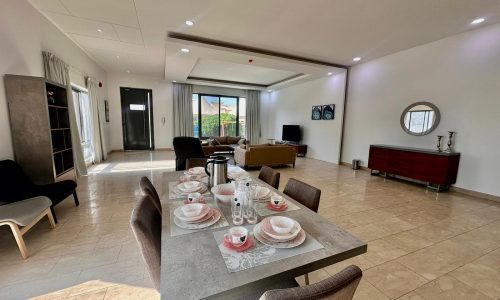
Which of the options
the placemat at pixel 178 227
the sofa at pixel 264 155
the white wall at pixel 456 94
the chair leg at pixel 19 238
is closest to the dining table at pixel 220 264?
the placemat at pixel 178 227

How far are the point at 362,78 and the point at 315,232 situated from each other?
5706mm

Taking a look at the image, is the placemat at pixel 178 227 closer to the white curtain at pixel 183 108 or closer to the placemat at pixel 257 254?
the placemat at pixel 257 254

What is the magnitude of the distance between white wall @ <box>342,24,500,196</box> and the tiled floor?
0.76 metres

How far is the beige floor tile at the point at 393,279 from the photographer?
5.21ft

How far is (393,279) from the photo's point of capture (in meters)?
1.70

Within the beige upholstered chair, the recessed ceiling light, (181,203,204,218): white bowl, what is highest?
the recessed ceiling light

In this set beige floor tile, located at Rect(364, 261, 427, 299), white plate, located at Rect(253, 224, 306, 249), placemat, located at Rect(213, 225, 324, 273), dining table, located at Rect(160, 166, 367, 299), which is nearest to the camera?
dining table, located at Rect(160, 166, 367, 299)

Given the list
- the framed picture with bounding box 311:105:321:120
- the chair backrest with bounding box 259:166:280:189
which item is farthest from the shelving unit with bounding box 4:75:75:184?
the framed picture with bounding box 311:105:321:120

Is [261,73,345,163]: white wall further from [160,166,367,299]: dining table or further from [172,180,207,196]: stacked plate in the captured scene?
[160,166,367,299]: dining table

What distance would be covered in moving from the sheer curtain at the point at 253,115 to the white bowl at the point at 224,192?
8.01 metres

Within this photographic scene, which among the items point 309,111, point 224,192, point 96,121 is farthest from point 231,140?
point 224,192

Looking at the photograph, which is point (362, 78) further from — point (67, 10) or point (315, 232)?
point (67, 10)

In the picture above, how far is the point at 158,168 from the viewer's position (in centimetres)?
522

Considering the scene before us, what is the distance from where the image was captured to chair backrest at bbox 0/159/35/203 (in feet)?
7.22
